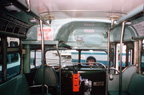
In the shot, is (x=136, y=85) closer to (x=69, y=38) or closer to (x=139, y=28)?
(x=139, y=28)

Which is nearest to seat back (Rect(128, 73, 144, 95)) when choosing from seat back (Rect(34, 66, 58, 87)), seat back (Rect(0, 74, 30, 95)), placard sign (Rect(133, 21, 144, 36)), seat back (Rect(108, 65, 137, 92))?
seat back (Rect(108, 65, 137, 92))

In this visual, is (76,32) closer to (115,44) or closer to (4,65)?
(115,44)

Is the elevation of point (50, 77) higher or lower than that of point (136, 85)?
higher

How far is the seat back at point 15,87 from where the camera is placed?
2.32m

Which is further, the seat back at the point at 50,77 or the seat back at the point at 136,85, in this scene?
the seat back at the point at 50,77

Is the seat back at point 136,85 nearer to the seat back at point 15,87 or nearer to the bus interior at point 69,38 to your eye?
the bus interior at point 69,38

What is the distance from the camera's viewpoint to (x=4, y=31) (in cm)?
253

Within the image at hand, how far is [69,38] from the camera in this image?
4598mm

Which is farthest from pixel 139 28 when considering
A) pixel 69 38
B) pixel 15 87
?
pixel 15 87

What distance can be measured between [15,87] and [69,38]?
2.83 meters

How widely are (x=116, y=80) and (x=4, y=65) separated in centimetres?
370

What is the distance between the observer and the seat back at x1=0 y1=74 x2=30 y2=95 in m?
2.32

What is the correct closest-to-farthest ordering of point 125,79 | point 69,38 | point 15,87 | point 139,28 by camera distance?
1. point 15,87
2. point 139,28
3. point 125,79
4. point 69,38

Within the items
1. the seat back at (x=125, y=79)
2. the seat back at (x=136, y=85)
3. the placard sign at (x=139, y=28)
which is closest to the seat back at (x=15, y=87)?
the seat back at (x=125, y=79)
